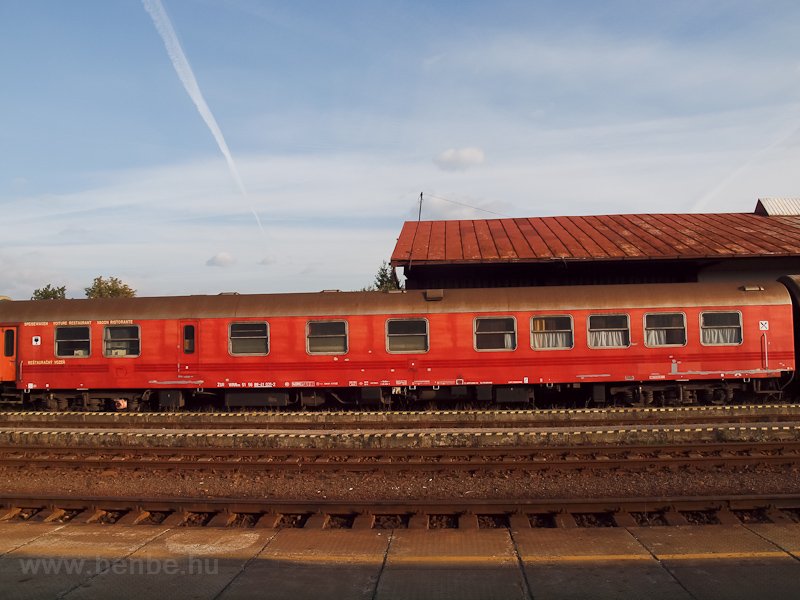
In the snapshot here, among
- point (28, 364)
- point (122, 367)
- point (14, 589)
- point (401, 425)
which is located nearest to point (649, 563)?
point (14, 589)

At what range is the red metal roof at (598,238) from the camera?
1972cm

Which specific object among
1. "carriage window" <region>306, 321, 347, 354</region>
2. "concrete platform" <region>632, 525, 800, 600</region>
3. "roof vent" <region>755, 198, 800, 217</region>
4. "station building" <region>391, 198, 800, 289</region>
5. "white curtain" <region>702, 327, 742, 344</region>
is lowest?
"concrete platform" <region>632, 525, 800, 600</region>

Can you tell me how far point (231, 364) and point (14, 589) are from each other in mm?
10081

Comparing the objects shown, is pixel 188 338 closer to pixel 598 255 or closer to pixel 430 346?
pixel 430 346

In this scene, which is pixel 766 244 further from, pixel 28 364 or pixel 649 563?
pixel 28 364

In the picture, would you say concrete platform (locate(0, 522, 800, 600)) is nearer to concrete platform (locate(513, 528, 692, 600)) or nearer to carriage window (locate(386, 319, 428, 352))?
concrete platform (locate(513, 528, 692, 600))

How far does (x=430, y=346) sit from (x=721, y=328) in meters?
7.24

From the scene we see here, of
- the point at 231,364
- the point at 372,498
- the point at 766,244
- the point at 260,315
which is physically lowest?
the point at 372,498

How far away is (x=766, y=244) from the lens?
20719 millimetres

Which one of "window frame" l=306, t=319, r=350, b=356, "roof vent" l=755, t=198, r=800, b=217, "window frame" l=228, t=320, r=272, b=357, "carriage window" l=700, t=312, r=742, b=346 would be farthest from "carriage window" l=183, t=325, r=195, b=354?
"roof vent" l=755, t=198, r=800, b=217

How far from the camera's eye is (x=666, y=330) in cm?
1490

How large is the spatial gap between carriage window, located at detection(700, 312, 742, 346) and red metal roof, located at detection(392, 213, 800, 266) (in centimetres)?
479

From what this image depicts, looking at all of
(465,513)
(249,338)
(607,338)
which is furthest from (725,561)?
(249,338)

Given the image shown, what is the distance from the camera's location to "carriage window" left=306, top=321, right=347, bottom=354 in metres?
15.2
